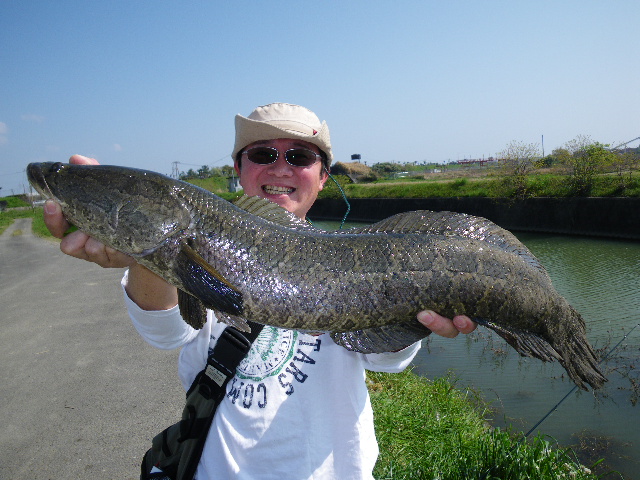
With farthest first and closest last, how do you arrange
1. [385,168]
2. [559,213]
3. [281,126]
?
[385,168], [559,213], [281,126]

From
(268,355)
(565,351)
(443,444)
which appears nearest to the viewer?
(268,355)

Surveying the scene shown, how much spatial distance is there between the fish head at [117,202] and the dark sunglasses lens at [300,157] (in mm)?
1111

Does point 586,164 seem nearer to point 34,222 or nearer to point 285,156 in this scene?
point 285,156

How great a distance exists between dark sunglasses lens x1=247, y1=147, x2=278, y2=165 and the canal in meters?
4.79

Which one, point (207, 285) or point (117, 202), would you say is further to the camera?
point (117, 202)

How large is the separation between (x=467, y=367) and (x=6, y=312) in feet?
33.0

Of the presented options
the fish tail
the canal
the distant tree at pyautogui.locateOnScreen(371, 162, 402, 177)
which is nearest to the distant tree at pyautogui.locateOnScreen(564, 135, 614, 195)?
the canal

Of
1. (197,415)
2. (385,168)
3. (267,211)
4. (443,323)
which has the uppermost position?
(267,211)

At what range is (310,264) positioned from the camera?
8.48 ft

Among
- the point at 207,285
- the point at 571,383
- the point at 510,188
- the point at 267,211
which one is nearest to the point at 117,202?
the point at 207,285

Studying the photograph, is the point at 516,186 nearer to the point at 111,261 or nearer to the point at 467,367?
the point at 467,367

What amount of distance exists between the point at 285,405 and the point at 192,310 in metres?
0.73

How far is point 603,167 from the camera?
29359mm

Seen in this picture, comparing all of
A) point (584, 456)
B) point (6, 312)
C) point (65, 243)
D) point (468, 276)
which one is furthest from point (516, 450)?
point (6, 312)
